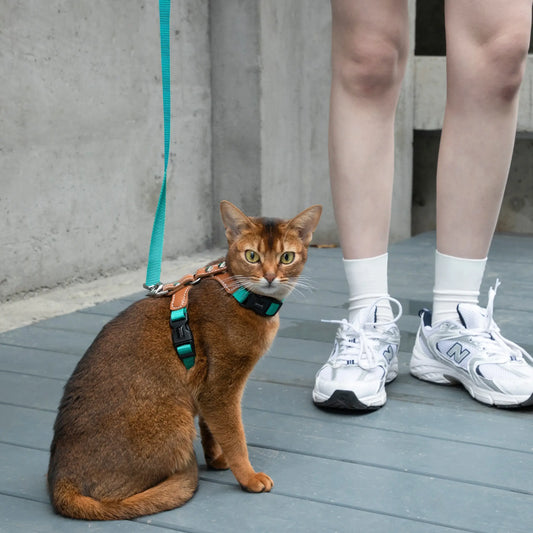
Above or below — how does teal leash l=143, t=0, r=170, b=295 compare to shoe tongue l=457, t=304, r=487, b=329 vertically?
above

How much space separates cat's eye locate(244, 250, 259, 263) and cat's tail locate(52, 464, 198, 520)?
414 millimetres

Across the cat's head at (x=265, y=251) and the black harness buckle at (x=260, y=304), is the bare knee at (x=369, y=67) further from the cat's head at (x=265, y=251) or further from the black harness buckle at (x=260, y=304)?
the black harness buckle at (x=260, y=304)

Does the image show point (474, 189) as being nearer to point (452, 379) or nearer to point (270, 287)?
point (452, 379)

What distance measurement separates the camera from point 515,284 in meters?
3.00

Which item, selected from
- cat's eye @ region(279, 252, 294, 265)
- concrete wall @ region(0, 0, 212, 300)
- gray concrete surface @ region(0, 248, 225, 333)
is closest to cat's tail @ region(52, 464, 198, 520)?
cat's eye @ region(279, 252, 294, 265)

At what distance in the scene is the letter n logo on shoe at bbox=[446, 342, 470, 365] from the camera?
1.87m

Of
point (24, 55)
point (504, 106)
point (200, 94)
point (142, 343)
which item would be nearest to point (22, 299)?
point (24, 55)

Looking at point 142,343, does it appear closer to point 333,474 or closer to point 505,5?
point 333,474

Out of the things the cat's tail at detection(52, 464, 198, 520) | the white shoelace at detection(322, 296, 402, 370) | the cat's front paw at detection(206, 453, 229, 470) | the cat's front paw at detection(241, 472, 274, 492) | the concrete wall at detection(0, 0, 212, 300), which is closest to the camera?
the cat's tail at detection(52, 464, 198, 520)

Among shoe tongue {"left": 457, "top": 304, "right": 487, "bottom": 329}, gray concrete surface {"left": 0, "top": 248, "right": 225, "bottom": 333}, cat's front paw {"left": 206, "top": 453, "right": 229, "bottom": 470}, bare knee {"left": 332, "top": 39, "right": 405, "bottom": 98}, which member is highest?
bare knee {"left": 332, "top": 39, "right": 405, "bottom": 98}

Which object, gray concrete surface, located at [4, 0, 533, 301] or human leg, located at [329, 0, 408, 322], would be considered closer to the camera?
human leg, located at [329, 0, 408, 322]

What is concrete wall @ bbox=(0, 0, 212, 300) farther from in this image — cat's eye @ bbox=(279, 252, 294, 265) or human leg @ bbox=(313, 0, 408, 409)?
cat's eye @ bbox=(279, 252, 294, 265)

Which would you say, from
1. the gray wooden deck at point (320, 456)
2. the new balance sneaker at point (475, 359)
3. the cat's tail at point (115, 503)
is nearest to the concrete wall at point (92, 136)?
the gray wooden deck at point (320, 456)

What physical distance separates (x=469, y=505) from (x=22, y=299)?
188cm
